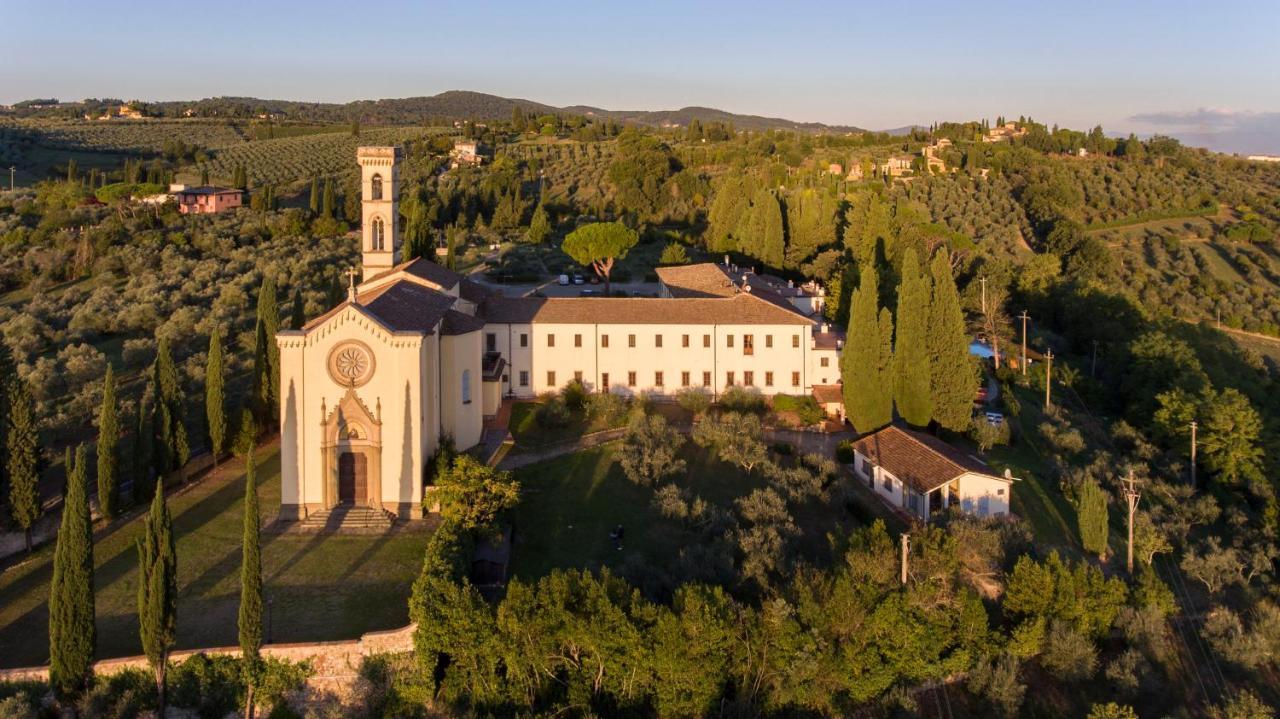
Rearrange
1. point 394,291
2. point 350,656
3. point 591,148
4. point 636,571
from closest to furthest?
1. point 350,656
2. point 636,571
3. point 394,291
4. point 591,148

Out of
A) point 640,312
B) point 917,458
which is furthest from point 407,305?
point 917,458

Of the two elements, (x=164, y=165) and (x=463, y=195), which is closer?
(x=463, y=195)

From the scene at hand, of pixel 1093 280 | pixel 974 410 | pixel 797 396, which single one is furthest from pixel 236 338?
pixel 1093 280

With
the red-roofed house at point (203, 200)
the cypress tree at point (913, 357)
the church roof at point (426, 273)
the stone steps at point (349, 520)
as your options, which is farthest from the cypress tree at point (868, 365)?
the red-roofed house at point (203, 200)

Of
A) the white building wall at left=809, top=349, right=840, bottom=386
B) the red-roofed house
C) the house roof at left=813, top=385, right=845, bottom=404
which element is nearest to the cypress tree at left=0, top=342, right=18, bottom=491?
the house roof at left=813, top=385, right=845, bottom=404

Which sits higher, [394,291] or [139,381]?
[394,291]

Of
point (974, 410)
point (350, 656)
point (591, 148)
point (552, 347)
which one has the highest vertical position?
point (591, 148)

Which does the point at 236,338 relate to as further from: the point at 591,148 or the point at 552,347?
the point at 591,148
